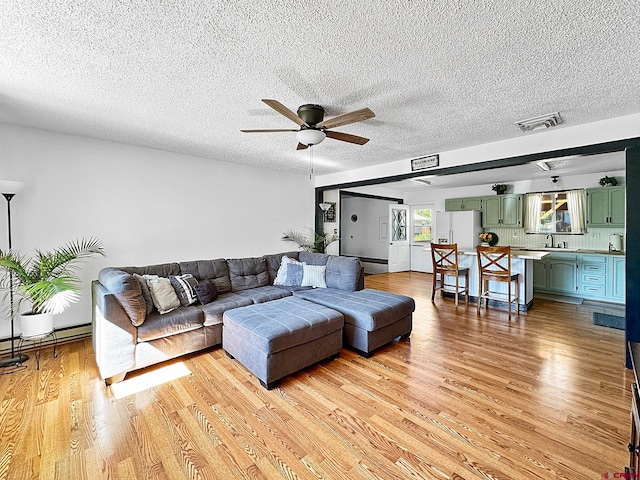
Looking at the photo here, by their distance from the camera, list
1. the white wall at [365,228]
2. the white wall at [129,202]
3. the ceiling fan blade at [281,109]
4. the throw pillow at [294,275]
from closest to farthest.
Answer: the ceiling fan blade at [281,109]
the white wall at [129,202]
the throw pillow at [294,275]
the white wall at [365,228]

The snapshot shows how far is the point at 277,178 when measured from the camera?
5449 mm

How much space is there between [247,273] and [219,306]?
0.97 metres

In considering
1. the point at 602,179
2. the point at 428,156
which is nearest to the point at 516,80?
the point at 428,156

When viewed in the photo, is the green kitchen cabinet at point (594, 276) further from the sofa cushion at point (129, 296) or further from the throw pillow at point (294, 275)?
the sofa cushion at point (129, 296)

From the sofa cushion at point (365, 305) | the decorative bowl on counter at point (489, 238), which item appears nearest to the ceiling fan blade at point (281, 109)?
the sofa cushion at point (365, 305)

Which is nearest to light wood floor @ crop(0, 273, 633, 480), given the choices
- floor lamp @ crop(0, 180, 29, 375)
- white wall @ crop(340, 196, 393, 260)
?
floor lamp @ crop(0, 180, 29, 375)

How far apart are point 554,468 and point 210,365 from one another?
2593 millimetres

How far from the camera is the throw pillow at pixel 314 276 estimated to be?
397 centimetres

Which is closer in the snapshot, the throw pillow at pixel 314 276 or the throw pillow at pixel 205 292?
the throw pillow at pixel 205 292

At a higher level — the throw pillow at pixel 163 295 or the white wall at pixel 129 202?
the white wall at pixel 129 202

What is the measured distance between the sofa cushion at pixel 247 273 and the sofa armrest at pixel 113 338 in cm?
143

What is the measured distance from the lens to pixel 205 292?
3277 millimetres

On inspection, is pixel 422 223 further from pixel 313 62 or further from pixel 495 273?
pixel 313 62

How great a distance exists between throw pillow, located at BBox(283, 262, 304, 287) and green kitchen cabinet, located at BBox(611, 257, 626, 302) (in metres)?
5.14
